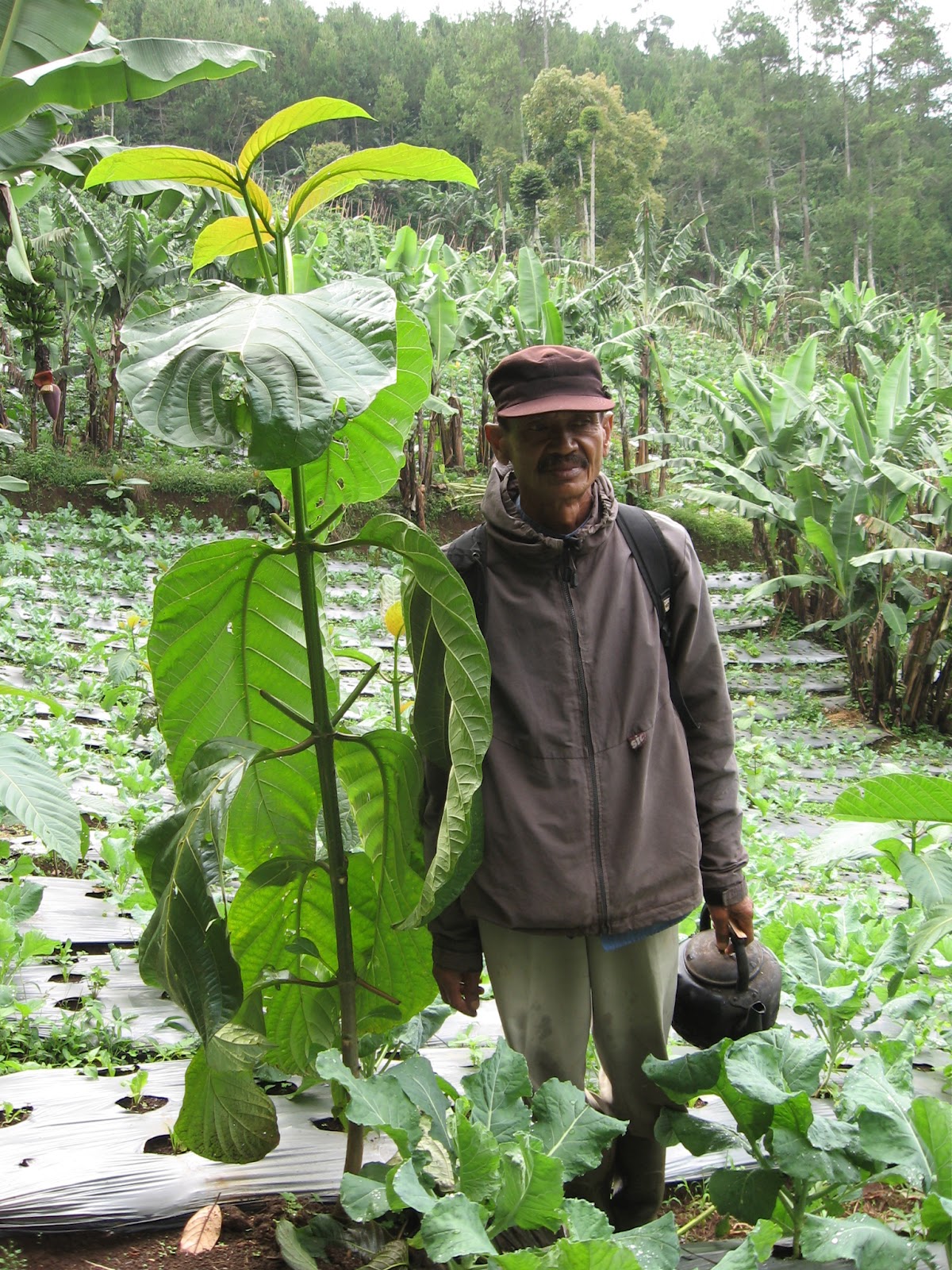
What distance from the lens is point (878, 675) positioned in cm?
750

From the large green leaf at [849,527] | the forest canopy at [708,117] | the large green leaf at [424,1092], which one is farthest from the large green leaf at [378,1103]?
the forest canopy at [708,117]

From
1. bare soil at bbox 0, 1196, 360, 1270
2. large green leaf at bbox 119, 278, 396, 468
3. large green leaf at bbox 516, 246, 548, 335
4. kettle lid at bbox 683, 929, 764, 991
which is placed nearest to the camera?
large green leaf at bbox 119, 278, 396, 468

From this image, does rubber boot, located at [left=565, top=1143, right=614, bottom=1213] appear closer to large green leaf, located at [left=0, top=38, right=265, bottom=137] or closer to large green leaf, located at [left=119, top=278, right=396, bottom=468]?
large green leaf, located at [left=119, top=278, right=396, bottom=468]

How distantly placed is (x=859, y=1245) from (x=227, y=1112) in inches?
36.0

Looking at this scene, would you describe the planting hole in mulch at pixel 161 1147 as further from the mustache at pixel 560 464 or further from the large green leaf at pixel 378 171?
the large green leaf at pixel 378 171

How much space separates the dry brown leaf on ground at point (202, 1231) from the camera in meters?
Result: 1.76

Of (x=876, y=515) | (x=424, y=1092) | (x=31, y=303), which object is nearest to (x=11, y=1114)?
(x=424, y=1092)

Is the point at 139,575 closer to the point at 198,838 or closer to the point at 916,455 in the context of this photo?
the point at 916,455

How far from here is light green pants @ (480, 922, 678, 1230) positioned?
200 cm

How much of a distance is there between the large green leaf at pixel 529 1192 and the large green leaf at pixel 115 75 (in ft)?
6.27

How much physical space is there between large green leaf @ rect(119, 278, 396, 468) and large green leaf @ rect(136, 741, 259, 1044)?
50cm

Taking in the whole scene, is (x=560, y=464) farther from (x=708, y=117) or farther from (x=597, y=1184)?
(x=708, y=117)

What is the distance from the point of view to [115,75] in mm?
2400

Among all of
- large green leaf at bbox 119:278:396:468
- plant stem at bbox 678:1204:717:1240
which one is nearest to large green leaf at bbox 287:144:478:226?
large green leaf at bbox 119:278:396:468
